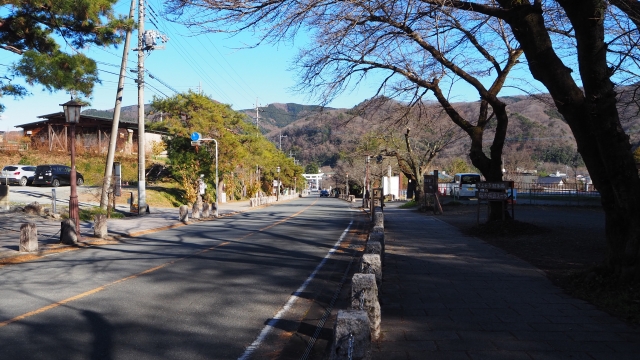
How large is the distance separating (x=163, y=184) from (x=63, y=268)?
37498 mm

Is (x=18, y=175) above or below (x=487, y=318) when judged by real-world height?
above

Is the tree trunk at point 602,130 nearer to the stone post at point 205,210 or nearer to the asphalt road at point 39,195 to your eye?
the stone post at point 205,210

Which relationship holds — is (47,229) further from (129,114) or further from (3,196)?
(129,114)

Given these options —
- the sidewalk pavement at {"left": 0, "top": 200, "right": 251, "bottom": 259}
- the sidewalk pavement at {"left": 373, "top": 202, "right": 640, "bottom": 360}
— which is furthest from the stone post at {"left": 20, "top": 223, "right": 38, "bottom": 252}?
the sidewalk pavement at {"left": 373, "top": 202, "right": 640, "bottom": 360}

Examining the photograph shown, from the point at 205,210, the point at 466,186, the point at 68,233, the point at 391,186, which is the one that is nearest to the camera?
the point at 68,233

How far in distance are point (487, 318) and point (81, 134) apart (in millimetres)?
50528

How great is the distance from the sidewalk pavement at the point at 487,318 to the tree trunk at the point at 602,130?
3.77 ft

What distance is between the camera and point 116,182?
85.0 ft

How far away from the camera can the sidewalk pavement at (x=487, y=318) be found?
5379mm

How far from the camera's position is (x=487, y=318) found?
6641mm

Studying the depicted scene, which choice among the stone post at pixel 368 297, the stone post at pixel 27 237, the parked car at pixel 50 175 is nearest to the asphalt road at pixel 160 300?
the stone post at pixel 27 237

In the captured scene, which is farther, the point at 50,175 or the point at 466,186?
the point at 466,186

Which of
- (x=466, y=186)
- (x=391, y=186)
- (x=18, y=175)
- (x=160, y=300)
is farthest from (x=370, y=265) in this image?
(x=391, y=186)

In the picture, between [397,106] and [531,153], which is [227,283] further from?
[531,153]
